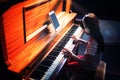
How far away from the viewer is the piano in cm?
225

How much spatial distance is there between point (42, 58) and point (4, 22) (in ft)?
3.07

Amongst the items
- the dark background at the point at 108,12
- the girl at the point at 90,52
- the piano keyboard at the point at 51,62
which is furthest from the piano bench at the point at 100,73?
the dark background at the point at 108,12

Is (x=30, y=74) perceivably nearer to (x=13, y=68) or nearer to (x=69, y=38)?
(x=13, y=68)

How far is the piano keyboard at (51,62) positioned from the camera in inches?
98.7

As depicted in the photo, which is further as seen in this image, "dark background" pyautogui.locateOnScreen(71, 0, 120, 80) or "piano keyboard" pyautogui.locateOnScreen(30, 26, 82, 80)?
"dark background" pyautogui.locateOnScreen(71, 0, 120, 80)

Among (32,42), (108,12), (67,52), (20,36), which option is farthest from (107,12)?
(20,36)

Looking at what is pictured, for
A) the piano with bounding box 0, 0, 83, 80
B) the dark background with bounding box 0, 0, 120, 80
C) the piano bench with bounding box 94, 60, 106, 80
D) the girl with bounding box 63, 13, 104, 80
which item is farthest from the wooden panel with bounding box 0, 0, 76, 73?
the dark background with bounding box 0, 0, 120, 80

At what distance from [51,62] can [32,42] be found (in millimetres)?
478

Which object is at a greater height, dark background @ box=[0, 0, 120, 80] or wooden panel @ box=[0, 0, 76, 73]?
wooden panel @ box=[0, 0, 76, 73]

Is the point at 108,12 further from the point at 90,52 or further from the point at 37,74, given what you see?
the point at 37,74

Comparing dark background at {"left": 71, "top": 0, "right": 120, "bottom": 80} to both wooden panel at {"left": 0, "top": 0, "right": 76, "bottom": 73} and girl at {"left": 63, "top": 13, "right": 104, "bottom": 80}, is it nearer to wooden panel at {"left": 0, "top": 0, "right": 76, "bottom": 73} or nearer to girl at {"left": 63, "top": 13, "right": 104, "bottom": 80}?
girl at {"left": 63, "top": 13, "right": 104, "bottom": 80}

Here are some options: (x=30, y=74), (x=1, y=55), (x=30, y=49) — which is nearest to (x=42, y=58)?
(x=30, y=49)

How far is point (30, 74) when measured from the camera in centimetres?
246

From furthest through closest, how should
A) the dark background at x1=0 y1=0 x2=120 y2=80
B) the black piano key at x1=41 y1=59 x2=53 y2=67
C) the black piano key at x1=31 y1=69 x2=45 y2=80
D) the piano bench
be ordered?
1. the dark background at x1=0 y1=0 x2=120 y2=80
2. the piano bench
3. the black piano key at x1=41 y1=59 x2=53 y2=67
4. the black piano key at x1=31 y1=69 x2=45 y2=80
